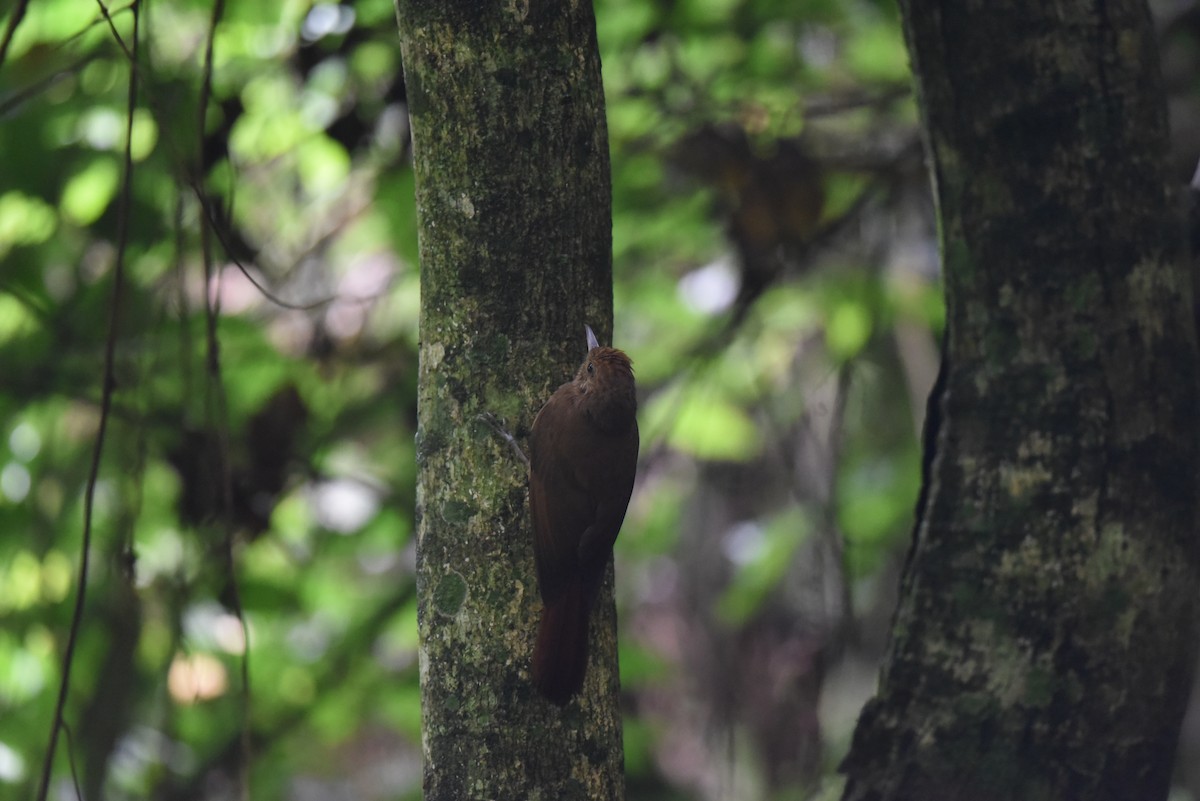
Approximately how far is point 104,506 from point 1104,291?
119 inches

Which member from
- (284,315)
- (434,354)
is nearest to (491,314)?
(434,354)

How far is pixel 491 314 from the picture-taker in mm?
1762

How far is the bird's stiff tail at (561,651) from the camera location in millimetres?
1672

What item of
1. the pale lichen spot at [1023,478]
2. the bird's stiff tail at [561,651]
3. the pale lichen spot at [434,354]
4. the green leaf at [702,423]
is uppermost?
the green leaf at [702,423]

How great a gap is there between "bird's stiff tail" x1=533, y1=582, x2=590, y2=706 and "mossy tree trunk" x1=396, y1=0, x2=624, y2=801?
26mm

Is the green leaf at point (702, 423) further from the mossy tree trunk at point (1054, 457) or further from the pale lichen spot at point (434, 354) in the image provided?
the pale lichen spot at point (434, 354)

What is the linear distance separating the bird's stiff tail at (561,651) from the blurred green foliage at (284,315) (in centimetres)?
101

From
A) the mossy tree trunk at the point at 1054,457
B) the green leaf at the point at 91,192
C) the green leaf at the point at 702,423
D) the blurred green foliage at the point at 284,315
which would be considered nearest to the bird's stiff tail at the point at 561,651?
the mossy tree trunk at the point at 1054,457

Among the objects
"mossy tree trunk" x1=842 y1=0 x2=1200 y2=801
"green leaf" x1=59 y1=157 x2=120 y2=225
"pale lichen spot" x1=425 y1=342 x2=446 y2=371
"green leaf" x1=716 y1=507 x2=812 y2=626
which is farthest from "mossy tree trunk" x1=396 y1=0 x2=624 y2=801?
"green leaf" x1=716 y1=507 x2=812 y2=626

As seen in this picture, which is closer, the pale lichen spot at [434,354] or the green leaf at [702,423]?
the pale lichen spot at [434,354]

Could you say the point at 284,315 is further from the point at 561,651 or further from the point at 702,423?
the point at 561,651

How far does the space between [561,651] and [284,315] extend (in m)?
2.72

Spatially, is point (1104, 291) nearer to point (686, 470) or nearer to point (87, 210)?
point (87, 210)

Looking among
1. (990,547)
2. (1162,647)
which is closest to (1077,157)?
(990,547)
